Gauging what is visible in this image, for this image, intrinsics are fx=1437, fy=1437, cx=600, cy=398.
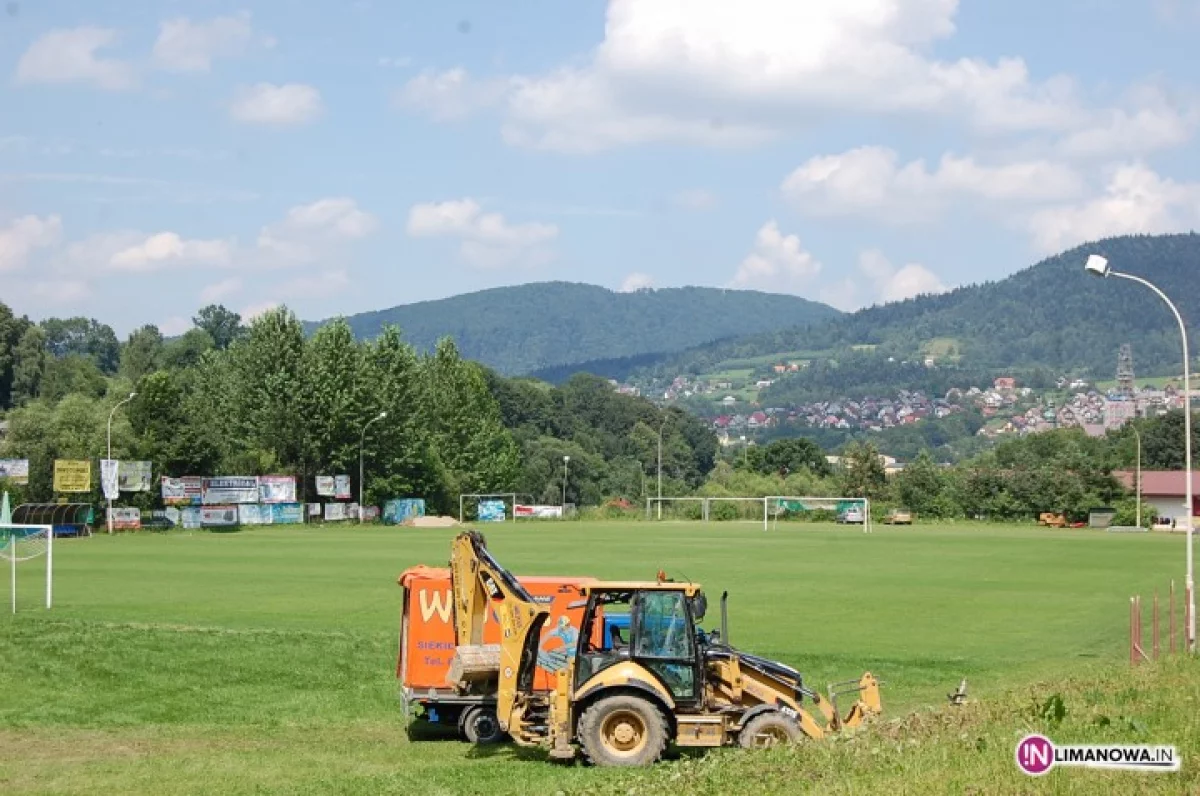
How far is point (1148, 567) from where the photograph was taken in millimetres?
58312

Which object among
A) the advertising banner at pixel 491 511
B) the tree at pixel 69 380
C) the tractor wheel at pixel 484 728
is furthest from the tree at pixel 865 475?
the tractor wheel at pixel 484 728

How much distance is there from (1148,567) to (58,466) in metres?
59.8

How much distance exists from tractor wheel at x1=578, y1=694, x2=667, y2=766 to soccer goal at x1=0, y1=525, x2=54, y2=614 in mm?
20094

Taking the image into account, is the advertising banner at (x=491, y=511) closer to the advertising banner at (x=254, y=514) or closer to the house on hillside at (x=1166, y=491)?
the advertising banner at (x=254, y=514)

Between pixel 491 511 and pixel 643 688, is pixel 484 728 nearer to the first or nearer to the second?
pixel 643 688

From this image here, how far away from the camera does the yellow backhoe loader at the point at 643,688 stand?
16.2 meters

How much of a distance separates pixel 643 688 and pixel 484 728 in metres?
3.54

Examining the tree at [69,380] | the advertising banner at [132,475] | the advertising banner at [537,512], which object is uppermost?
the tree at [69,380]

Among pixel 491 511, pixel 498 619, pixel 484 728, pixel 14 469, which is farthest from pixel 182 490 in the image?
pixel 498 619

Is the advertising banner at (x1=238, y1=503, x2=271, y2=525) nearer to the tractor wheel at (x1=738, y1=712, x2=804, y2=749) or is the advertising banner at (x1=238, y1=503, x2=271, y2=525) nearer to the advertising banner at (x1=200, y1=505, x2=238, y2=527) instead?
the advertising banner at (x1=200, y1=505, x2=238, y2=527)

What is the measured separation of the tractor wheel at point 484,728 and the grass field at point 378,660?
0.36m

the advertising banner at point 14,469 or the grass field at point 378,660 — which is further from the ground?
the advertising banner at point 14,469

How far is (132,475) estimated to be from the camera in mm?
92000

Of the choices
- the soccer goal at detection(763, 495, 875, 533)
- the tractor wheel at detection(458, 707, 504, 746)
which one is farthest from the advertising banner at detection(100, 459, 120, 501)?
the tractor wheel at detection(458, 707, 504, 746)
